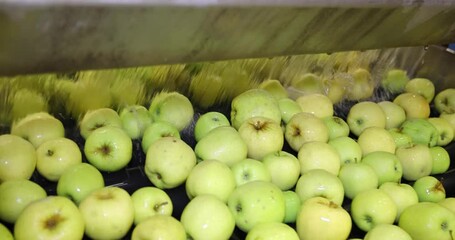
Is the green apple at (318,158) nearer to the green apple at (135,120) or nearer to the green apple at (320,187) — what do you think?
the green apple at (320,187)

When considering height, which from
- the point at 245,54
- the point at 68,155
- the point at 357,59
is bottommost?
the point at 68,155

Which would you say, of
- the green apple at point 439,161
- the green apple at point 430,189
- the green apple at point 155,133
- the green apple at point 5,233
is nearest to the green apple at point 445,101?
the green apple at point 439,161

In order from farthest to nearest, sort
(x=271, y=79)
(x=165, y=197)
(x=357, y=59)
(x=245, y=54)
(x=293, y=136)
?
1. (x=357, y=59)
2. (x=271, y=79)
3. (x=293, y=136)
4. (x=165, y=197)
5. (x=245, y=54)

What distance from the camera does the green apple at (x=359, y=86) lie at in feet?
6.94

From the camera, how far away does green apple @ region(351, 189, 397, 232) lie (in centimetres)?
146

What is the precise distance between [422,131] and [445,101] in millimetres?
405

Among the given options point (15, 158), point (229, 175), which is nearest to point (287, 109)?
point (229, 175)

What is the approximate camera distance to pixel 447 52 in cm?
229

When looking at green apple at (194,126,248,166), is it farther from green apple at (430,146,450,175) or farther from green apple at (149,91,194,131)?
green apple at (430,146,450,175)

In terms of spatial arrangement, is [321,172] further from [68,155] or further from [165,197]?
[68,155]

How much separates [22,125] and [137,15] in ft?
2.36

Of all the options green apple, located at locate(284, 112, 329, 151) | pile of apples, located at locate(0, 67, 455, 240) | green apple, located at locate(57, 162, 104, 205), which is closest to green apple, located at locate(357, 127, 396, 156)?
pile of apples, located at locate(0, 67, 455, 240)

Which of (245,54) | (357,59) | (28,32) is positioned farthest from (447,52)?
(28,32)

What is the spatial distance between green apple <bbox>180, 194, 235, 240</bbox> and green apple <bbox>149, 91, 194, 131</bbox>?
1.31 ft
